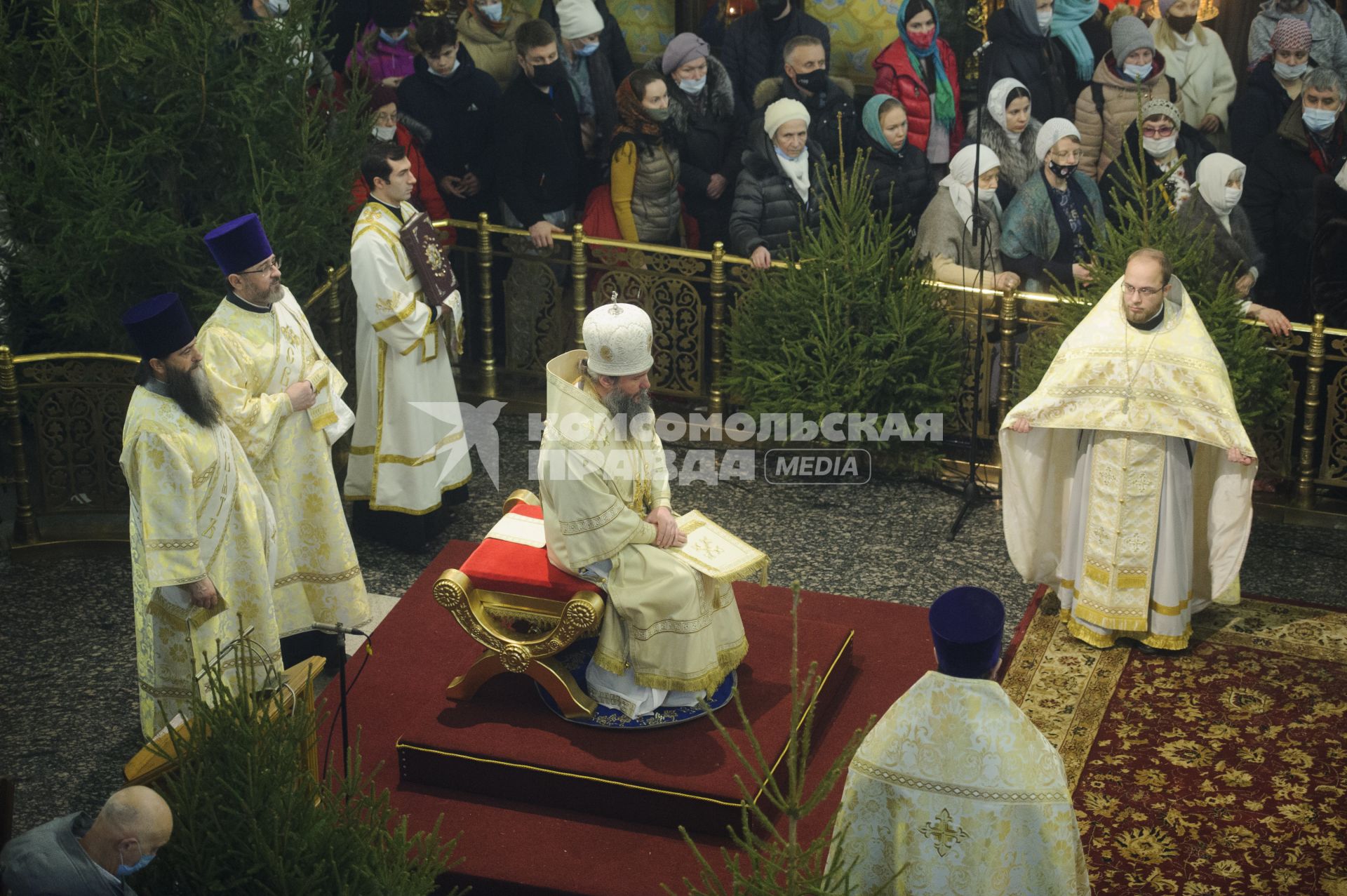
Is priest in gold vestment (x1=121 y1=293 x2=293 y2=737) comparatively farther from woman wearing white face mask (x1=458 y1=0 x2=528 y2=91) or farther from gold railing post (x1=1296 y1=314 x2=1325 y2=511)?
gold railing post (x1=1296 y1=314 x2=1325 y2=511)

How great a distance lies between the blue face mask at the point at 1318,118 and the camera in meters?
8.99

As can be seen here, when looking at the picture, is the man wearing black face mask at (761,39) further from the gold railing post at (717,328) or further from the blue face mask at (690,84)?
the gold railing post at (717,328)

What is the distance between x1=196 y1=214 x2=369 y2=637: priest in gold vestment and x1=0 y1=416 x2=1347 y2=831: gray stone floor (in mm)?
908

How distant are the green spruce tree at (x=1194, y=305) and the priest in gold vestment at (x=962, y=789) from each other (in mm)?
3968

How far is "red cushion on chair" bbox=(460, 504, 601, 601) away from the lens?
6.09m

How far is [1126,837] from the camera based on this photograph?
19.7 feet

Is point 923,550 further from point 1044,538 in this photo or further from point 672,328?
point 672,328

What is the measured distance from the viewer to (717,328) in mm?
9477

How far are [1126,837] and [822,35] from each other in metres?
5.36

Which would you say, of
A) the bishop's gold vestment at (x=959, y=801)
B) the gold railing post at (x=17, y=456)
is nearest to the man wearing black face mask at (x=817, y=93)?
the gold railing post at (x=17, y=456)

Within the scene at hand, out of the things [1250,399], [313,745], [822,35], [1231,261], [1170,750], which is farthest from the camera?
[822,35]

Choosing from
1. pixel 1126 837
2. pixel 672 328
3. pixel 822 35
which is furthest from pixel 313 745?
pixel 822 35

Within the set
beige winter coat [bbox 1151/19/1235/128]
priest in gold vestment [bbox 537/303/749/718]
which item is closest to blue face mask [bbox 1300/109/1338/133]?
beige winter coat [bbox 1151/19/1235/128]

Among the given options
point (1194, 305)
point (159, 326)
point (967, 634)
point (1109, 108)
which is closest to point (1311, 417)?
point (1194, 305)
